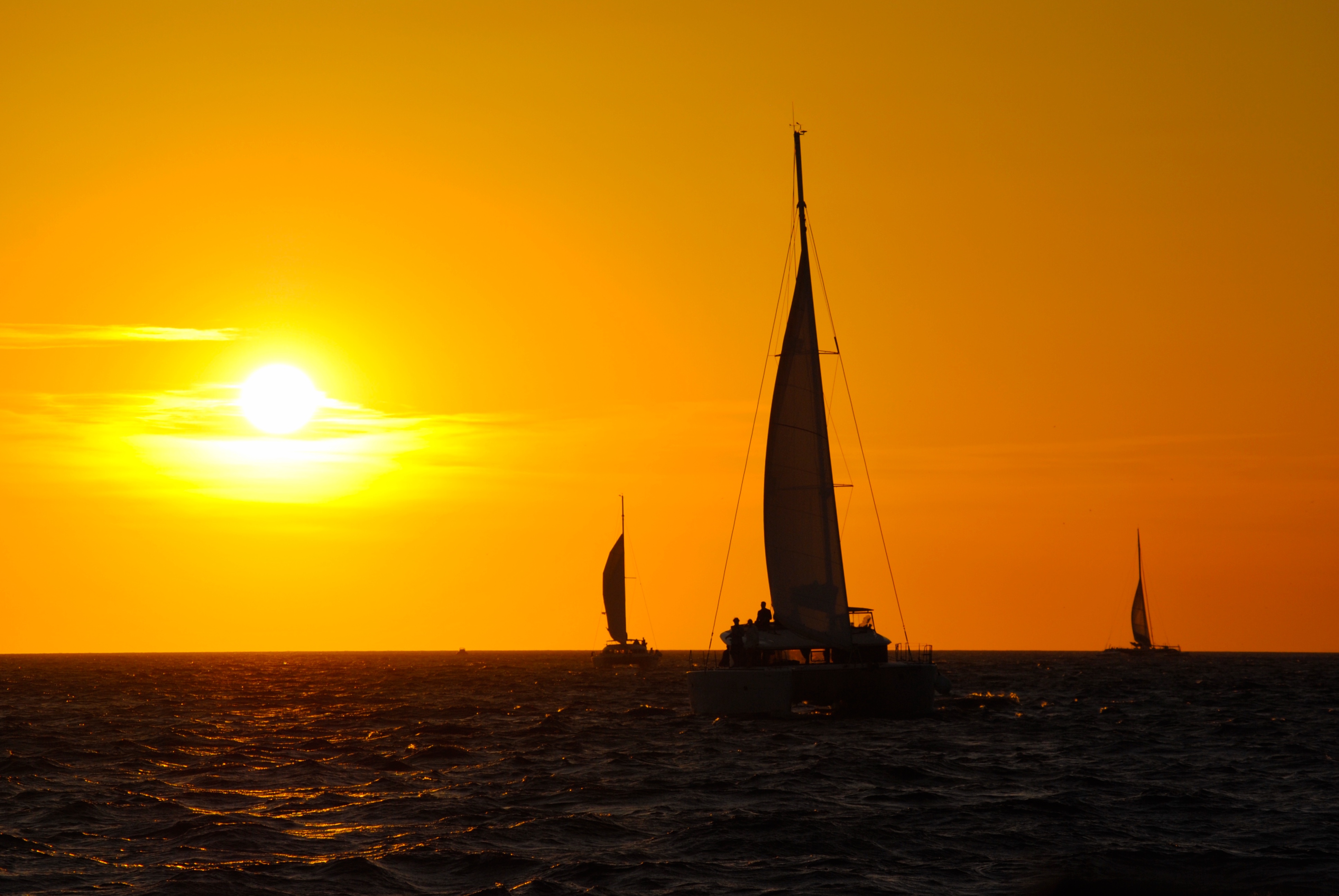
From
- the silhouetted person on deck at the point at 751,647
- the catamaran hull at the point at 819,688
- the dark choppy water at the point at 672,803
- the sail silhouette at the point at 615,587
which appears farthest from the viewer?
the sail silhouette at the point at 615,587

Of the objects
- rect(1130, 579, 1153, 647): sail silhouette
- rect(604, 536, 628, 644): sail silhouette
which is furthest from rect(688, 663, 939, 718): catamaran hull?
rect(1130, 579, 1153, 647): sail silhouette

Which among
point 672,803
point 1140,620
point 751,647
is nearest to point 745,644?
point 751,647

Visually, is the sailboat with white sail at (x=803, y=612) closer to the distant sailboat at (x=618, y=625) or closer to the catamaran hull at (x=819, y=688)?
the catamaran hull at (x=819, y=688)

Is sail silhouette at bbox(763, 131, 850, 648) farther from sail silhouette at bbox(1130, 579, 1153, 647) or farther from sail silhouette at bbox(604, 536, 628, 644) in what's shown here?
sail silhouette at bbox(1130, 579, 1153, 647)

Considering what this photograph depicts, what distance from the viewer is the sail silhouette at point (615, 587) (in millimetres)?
123250

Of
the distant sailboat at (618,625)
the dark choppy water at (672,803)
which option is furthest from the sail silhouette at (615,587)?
the dark choppy water at (672,803)

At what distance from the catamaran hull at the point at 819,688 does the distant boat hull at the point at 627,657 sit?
8397cm

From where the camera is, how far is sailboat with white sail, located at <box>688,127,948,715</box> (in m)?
44.3

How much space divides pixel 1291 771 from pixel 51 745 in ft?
122

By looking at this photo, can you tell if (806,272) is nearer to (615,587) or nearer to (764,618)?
(764,618)

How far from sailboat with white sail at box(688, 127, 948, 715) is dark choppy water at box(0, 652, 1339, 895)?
1.46m

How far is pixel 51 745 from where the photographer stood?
43.8 m

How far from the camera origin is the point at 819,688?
145 feet

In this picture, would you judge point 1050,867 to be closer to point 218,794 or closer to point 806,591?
point 218,794
